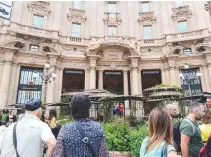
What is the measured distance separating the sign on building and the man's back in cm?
2370

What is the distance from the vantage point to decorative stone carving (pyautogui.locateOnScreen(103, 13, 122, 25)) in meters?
27.4

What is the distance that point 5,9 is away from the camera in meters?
21.8

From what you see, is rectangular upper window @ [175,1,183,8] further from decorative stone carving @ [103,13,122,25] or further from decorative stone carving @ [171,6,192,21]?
decorative stone carving @ [103,13,122,25]

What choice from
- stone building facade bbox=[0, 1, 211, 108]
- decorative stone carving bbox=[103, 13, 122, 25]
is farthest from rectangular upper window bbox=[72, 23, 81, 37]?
decorative stone carving bbox=[103, 13, 122, 25]

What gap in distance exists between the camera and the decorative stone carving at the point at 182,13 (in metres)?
26.8

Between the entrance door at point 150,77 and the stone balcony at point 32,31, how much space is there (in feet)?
40.2

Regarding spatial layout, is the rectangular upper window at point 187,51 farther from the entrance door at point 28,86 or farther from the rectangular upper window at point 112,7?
the entrance door at point 28,86

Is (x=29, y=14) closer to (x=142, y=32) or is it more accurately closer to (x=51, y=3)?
(x=51, y=3)

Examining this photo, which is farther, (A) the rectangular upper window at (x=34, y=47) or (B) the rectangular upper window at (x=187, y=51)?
(B) the rectangular upper window at (x=187, y=51)

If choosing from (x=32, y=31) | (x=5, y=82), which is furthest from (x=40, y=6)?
(x=5, y=82)

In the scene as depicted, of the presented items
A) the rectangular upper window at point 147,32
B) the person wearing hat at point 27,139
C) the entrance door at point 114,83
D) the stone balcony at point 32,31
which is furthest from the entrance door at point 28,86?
the person wearing hat at point 27,139

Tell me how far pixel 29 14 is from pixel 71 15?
18.3 feet

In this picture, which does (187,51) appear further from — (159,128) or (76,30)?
(159,128)

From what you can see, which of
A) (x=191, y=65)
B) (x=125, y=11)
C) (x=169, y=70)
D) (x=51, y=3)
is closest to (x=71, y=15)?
(x=51, y=3)
